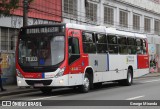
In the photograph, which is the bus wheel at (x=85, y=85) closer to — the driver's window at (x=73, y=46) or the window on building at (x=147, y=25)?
the driver's window at (x=73, y=46)

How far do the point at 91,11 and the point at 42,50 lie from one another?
18.6m

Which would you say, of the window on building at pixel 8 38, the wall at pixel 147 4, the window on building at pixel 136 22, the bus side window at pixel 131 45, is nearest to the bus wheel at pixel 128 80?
the bus side window at pixel 131 45

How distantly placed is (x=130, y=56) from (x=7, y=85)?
24.7ft

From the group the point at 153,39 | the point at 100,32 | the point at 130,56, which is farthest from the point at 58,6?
the point at 153,39

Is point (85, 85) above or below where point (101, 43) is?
below

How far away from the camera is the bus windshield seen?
691 inches

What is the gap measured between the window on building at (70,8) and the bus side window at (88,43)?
473 inches

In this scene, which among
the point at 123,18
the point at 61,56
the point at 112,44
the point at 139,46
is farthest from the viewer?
the point at 123,18

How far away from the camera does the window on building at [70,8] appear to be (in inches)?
1254

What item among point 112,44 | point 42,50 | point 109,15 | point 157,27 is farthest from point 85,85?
point 157,27

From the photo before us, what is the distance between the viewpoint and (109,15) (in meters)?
39.2

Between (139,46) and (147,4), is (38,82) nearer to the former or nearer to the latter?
(139,46)

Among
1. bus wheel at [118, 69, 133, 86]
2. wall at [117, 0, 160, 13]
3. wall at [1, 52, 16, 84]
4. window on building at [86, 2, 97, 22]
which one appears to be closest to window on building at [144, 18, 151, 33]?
wall at [117, 0, 160, 13]

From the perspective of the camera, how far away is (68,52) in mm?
17656
